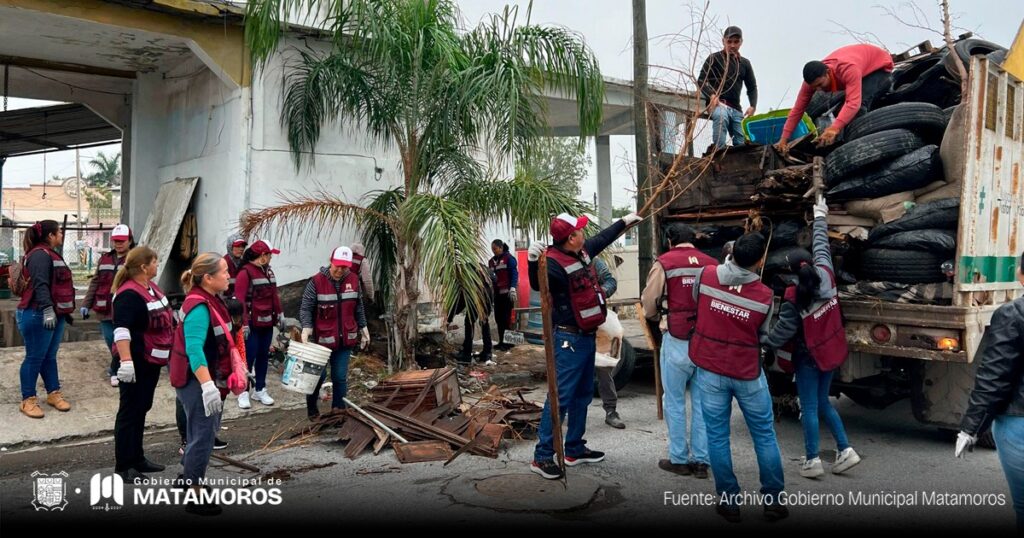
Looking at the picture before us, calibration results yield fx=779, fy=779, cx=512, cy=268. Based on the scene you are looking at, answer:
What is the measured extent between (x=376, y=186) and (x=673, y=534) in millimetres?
7519

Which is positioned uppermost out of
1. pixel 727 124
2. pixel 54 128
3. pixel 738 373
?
pixel 54 128

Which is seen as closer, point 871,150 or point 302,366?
point 871,150

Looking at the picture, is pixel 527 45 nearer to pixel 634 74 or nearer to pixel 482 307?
pixel 634 74

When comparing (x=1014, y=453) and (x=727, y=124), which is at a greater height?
(x=727, y=124)

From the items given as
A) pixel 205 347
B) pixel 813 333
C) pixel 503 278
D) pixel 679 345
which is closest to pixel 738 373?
pixel 679 345

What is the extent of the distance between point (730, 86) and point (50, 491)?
687 centimetres

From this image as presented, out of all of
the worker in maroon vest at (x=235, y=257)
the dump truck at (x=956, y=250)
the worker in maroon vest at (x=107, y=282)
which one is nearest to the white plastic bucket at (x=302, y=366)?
the worker in maroon vest at (x=235, y=257)

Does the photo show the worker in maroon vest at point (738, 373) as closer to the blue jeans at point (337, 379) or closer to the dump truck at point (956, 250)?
the dump truck at point (956, 250)

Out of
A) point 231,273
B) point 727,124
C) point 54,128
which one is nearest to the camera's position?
point 727,124

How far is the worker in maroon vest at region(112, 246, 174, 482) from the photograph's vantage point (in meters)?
5.05

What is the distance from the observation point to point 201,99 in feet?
34.8

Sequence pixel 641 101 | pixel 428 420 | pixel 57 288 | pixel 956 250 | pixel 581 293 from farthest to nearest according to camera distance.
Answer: pixel 641 101 < pixel 57 288 < pixel 428 420 < pixel 581 293 < pixel 956 250

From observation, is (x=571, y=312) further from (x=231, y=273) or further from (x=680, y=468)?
(x=231, y=273)

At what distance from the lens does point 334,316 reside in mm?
6977
